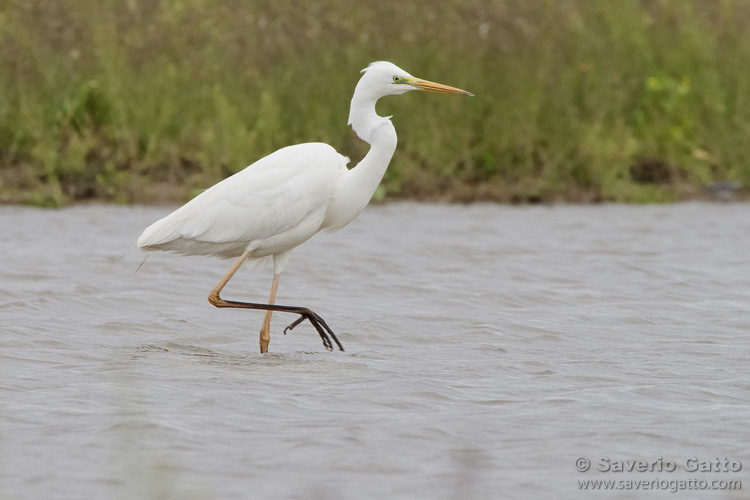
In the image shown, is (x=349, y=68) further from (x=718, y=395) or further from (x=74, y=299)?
(x=718, y=395)

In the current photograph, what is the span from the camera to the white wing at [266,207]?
6352 mm

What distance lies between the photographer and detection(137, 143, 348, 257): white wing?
20.8ft

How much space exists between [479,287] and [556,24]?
610cm

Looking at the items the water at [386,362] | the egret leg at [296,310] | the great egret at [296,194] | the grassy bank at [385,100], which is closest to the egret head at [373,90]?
the great egret at [296,194]

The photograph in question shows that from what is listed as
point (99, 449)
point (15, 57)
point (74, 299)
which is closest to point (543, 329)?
point (74, 299)

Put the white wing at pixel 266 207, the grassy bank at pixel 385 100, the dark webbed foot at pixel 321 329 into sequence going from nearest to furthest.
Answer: the white wing at pixel 266 207
the dark webbed foot at pixel 321 329
the grassy bank at pixel 385 100

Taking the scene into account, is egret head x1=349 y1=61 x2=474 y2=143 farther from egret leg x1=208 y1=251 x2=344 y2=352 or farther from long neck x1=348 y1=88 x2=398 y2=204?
egret leg x1=208 y1=251 x2=344 y2=352

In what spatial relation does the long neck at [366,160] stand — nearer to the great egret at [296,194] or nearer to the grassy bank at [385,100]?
the great egret at [296,194]

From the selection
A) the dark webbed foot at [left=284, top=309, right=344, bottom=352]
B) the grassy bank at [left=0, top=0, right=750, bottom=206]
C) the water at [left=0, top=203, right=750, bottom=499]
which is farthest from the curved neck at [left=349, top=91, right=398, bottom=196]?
the grassy bank at [left=0, top=0, right=750, bottom=206]

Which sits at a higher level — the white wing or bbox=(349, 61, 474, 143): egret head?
bbox=(349, 61, 474, 143): egret head

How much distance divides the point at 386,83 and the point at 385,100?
5.65 m

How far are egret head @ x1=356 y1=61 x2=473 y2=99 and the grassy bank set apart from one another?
16.2 feet

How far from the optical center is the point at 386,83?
6.45 metres

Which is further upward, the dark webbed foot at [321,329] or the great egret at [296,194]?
the great egret at [296,194]
